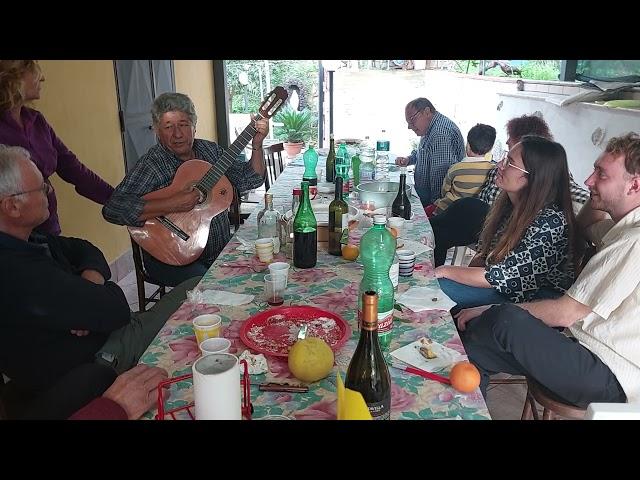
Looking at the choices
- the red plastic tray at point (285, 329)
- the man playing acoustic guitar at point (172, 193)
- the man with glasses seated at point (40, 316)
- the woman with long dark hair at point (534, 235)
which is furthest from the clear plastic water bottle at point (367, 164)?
the man with glasses seated at point (40, 316)

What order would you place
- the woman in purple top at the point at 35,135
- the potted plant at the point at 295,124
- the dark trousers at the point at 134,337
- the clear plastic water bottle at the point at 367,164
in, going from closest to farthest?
1. the dark trousers at the point at 134,337
2. the woman in purple top at the point at 35,135
3. the clear plastic water bottle at the point at 367,164
4. the potted plant at the point at 295,124

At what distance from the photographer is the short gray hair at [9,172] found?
1472 mm

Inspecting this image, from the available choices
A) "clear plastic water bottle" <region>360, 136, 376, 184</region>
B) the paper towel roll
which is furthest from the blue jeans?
the paper towel roll

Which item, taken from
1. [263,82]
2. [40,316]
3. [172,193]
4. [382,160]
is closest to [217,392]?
[40,316]

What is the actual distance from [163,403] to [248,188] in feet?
5.64

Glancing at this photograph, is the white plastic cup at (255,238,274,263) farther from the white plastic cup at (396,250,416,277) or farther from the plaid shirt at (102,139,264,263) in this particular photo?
the plaid shirt at (102,139,264,263)

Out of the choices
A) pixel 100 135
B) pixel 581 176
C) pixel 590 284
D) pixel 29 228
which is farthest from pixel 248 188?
pixel 581 176

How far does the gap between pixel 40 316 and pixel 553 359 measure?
1447 mm

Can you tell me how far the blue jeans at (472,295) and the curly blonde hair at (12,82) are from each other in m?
1.96

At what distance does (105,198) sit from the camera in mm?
2582

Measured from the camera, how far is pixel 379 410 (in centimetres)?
96

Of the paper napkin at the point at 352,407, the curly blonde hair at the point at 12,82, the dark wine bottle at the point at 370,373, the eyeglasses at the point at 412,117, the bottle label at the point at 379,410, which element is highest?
the curly blonde hair at the point at 12,82

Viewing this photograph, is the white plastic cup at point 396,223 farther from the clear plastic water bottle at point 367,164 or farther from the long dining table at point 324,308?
the clear plastic water bottle at point 367,164
